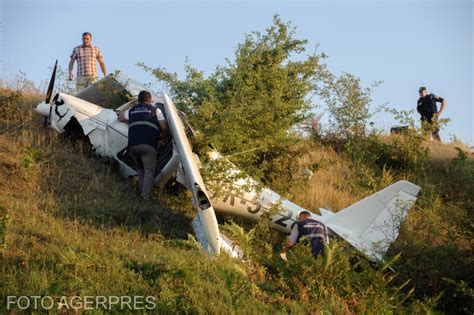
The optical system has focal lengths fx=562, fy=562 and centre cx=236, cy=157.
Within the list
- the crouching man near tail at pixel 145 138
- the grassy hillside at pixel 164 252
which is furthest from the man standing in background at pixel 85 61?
the crouching man near tail at pixel 145 138

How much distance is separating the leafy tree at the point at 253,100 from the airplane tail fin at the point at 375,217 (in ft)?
5.96

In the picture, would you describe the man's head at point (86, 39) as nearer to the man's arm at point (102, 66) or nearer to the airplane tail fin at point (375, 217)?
the man's arm at point (102, 66)

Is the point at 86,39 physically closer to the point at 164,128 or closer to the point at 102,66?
the point at 102,66

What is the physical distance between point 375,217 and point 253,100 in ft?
11.8

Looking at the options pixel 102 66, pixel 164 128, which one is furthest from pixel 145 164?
pixel 102 66

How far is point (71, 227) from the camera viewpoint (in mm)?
7980

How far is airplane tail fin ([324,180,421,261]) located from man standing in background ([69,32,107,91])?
7.59 m

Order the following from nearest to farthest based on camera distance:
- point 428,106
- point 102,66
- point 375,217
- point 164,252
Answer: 1. point 164,252
2. point 375,217
3. point 102,66
4. point 428,106

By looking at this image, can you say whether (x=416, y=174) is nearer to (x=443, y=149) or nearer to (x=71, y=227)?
(x=443, y=149)

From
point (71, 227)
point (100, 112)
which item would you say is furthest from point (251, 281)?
point (100, 112)

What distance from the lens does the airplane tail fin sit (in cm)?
1045

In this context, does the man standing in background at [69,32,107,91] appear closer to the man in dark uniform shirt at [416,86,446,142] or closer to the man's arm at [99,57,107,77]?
the man's arm at [99,57,107,77]

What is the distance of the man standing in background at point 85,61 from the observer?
14617mm

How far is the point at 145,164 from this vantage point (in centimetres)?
977
